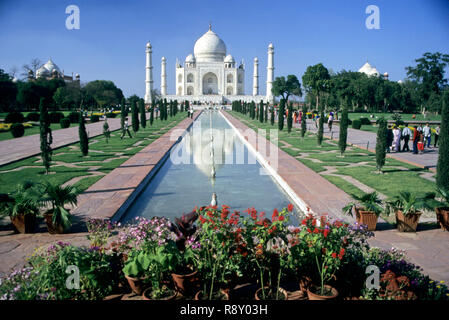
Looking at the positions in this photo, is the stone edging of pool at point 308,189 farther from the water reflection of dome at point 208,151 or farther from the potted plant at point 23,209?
the potted plant at point 23,209

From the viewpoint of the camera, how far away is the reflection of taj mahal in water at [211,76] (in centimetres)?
5572

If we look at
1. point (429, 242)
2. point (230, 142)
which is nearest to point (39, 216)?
point (429, 242)

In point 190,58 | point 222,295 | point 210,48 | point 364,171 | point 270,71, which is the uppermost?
point 210,48

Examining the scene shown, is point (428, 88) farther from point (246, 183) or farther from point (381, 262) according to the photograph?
point (381, 262)

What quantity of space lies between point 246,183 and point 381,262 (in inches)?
165

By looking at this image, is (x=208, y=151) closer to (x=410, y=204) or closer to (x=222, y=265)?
(x=410, y=204)

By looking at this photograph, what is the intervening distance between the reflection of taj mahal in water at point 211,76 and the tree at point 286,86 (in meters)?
0.91

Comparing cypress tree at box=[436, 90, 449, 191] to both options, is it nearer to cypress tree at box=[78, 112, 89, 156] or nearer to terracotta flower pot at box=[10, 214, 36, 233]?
terracotta flower pot at box=[10, 214, 36, 233]

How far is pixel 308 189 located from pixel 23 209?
13.6 feet

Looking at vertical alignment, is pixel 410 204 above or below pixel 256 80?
below

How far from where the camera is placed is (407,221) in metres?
4.29

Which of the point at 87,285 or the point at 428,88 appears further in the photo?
Result: the point at 428,88

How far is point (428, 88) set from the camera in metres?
36.9

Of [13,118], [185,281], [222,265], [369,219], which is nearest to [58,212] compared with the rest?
[185,281]
